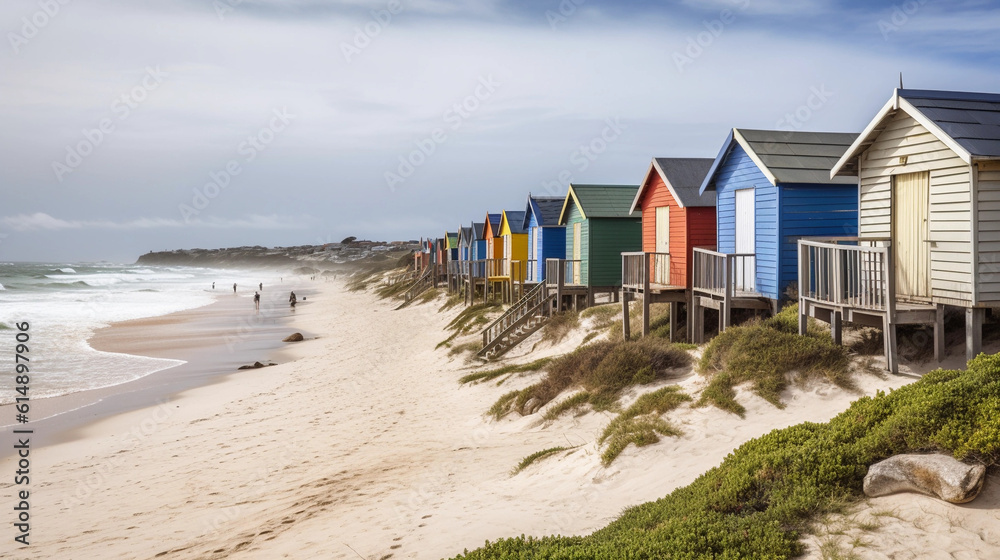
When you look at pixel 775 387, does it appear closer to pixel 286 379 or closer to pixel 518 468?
pixel 518 468

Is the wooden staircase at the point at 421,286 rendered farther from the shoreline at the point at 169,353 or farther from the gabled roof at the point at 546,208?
A: the gabled roof at the point at 546,208

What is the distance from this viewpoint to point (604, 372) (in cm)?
1406

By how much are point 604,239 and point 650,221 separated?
3.90 m

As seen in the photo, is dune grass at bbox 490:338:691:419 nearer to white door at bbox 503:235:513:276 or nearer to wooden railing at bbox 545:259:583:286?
wooden railing at bbox 545:259:583:286

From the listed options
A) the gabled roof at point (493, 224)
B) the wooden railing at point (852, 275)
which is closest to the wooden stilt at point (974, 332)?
the wooden railing at point (852, 275)

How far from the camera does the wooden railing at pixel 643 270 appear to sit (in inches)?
726

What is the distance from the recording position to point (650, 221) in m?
21.9

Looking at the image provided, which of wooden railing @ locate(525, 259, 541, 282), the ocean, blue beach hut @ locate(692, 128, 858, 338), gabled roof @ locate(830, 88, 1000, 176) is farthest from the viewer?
wooden railing @ locate(525, 259, 541, 282)

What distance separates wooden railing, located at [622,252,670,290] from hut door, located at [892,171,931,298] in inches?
266

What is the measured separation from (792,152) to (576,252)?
37.7ft

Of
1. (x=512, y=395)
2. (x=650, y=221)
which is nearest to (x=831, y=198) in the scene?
(x=650, y=221)

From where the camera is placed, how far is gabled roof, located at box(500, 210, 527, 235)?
118ft

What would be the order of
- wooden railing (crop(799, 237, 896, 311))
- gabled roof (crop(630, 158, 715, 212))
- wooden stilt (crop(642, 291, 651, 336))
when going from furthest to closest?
gabled roof (crop(630, 158, 715, 212)) < wooden stilt (crop(642, 291, 651, 336)) < wooden railing (crop(799, 237, 896, 311))

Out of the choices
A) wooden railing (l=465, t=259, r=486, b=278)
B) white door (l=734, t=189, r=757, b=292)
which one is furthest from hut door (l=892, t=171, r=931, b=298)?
wooden railing (l=465, t=259, r=486, b=278)
